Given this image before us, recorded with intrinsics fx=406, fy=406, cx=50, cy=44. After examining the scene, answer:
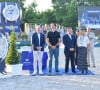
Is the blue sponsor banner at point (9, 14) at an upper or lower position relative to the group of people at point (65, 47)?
upper

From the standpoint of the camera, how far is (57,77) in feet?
42.2

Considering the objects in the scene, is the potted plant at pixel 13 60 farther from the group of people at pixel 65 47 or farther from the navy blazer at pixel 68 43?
the navy blazer at pixel 68 43

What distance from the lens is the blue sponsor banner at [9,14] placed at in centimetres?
2105

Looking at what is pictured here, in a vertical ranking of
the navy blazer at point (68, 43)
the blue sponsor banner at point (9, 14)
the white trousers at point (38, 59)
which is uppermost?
the blue sponsor banner at point (9, 14)

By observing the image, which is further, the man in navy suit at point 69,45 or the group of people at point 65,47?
the man in navy suit at point 69,45

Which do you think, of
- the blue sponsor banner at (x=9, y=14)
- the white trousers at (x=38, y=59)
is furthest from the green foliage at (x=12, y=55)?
the blue sponsor banner at (x=9, y=14)

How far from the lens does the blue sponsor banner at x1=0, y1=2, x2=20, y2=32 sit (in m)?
21.0

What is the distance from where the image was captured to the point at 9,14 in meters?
21.5

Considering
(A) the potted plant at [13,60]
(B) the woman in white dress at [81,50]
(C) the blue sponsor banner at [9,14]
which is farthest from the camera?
(C) the blue sponsor banner at [9,14]

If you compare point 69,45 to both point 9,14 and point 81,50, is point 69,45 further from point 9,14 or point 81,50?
point 9,14

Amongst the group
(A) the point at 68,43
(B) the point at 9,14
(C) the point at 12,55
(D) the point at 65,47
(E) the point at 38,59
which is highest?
(B) the point at 9,14

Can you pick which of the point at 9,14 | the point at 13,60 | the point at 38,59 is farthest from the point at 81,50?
the point at 9,14

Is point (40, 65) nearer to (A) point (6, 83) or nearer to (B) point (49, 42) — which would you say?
(B) point (49, 42)

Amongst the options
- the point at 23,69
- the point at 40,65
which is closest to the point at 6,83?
the point at 40,65
